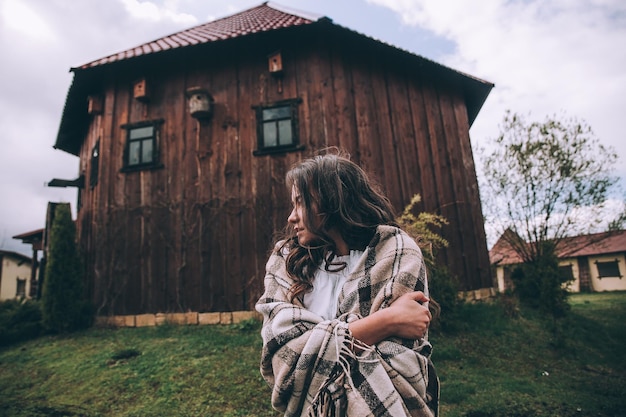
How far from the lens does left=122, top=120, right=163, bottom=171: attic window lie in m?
8.05

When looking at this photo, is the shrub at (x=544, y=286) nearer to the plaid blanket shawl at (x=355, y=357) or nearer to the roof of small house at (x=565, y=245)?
the roof of small house at (x=565, y=245)

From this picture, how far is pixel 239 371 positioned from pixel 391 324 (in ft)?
12.1

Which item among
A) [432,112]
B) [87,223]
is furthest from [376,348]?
[87,223]

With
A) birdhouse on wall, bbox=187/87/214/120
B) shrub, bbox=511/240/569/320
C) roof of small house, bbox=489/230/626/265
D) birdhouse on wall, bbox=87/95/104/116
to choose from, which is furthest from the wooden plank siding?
roof of small house, bbox=489/230/626/265

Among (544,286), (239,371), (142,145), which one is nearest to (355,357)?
(239,371)

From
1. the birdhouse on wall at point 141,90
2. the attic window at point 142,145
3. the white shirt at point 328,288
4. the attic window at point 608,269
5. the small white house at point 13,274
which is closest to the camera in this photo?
the white shirt at point 328,288

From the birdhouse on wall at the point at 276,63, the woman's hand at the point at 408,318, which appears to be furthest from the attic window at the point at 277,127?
the woman's hand at the point at 408,318

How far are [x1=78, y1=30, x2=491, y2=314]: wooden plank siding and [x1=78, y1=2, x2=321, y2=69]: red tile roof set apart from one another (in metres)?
0.34

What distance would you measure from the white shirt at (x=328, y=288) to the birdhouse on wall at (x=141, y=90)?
26.9ft

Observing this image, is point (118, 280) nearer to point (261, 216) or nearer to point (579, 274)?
Answer: point (261, 216)

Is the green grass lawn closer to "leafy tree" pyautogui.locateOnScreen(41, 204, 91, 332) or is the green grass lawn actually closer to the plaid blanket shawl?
"leafy tree" pyautogui.locateOnScreen(41, 204, 91, 332)

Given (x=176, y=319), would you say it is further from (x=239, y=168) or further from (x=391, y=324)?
(x=391, y=324)

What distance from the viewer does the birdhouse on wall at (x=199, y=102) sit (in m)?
7.64

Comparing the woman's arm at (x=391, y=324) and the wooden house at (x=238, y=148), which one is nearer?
the woman's arm at (x=391, y=324)
